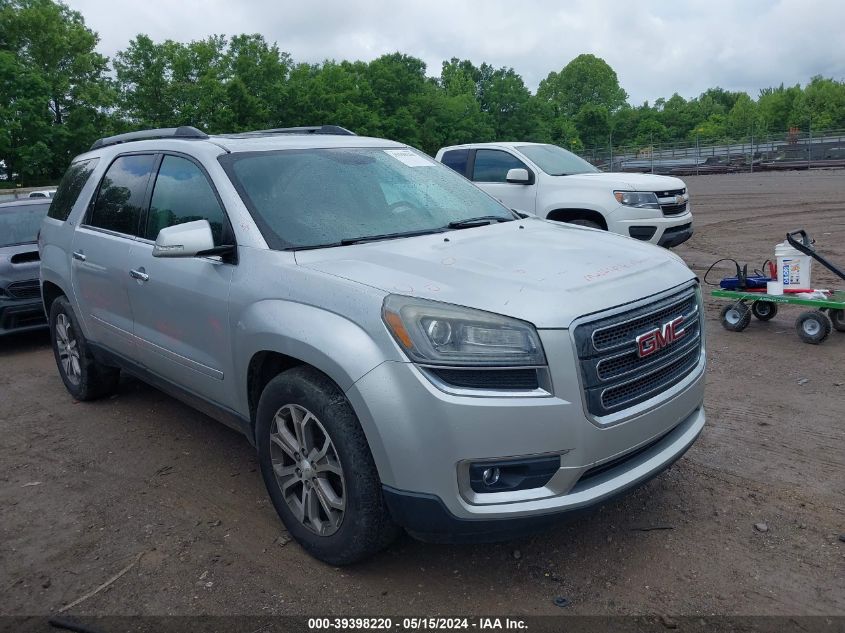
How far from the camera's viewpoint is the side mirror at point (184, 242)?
3.43 m

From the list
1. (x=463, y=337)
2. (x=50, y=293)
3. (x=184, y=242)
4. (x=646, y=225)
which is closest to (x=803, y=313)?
(x=646, y=225)

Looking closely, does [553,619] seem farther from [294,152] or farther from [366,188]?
[294,152]

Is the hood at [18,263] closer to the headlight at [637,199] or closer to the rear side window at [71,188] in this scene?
the rear side window at [71,188]

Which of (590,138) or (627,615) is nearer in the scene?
(627,615)

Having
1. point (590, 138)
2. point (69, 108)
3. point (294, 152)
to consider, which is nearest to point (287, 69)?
point (69, 108)

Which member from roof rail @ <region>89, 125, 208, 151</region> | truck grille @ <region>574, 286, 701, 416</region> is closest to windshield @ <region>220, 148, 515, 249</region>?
roof rail @ <region>89, 125, 208, 151</region>

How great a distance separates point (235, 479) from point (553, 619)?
2.10 m

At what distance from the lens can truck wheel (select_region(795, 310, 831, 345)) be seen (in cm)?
614

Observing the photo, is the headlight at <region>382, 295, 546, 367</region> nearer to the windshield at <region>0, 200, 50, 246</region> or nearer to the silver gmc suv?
the silver gmc suv

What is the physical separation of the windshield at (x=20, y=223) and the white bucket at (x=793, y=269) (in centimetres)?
776

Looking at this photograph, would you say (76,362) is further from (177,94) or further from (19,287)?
(177,94)

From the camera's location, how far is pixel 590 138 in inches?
3039

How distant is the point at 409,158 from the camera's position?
457cm

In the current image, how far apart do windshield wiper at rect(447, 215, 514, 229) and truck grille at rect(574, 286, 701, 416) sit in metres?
1.21
